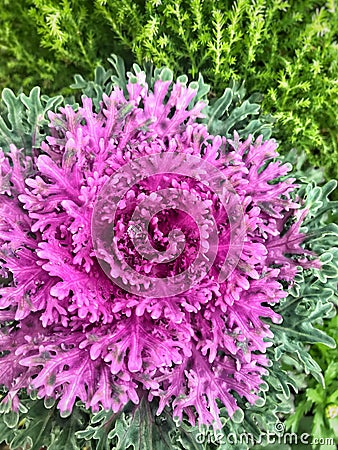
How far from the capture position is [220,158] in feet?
3.69

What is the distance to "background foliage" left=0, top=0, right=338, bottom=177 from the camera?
1376mm

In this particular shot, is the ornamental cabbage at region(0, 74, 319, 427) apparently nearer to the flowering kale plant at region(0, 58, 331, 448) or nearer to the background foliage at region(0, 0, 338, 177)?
the flowering kale plant at region(0, 58, 331, 448)

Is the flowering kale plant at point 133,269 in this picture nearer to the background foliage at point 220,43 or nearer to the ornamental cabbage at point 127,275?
the ornamental cabbage at point 127,275

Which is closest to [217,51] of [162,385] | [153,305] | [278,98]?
[278,98]

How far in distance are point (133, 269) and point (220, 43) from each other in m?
0.66

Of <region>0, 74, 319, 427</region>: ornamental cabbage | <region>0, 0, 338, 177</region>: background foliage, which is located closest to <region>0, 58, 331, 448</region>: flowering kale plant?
<region>0, 74, 319, 427</region>: ornamental cabbage

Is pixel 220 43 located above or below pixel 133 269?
above

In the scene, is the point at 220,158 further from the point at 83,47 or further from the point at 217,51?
the point at 83,47

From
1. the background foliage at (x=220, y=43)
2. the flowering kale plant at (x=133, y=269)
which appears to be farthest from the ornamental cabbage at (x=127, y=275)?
the background foliage at (x=220, y=43)

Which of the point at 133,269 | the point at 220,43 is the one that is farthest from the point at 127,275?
the point at 220,43

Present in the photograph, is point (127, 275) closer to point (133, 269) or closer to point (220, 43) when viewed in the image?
point (133, 269)

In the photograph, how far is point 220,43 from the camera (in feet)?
4.49

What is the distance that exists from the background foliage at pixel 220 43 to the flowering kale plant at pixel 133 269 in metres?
0.37

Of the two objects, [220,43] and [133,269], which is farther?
[220,43]
